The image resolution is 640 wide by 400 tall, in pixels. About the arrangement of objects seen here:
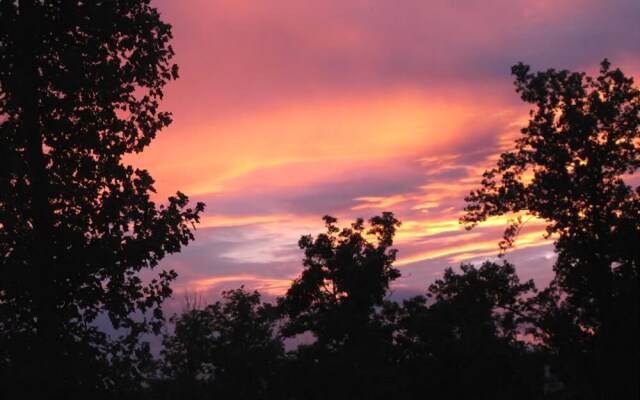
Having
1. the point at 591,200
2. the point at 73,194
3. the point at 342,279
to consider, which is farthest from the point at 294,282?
the point at 73,194

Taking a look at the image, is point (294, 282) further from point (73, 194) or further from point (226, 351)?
point (73, 194)

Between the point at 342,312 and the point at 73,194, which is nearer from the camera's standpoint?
the point at 73,194

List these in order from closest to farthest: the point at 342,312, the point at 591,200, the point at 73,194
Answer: the point at 73,194
the point at 591,200
the point at 342,312

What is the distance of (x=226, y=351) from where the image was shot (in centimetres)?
6612

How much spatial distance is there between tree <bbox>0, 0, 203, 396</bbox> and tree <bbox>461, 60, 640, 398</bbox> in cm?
2005

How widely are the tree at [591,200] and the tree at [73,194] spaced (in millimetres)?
20050

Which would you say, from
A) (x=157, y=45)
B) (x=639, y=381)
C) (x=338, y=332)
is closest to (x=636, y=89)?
(x=639, y=381)

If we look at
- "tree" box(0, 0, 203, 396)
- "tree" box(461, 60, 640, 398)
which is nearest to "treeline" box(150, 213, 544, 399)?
"tree" box(461, 60, 640, 398)

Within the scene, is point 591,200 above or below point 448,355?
above

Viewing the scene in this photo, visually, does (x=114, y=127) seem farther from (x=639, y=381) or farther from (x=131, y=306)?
(x=639, y=381)

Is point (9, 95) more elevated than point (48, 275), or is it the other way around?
point (9, 95)

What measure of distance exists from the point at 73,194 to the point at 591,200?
23.5 meters

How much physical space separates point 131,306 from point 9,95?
5803mm

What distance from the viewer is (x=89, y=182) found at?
16.0 meters
